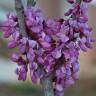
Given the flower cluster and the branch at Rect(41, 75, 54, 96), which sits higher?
the flower cluster

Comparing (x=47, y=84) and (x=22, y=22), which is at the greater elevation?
(x=22, y=22)

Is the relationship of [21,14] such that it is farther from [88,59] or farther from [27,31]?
[88,59]

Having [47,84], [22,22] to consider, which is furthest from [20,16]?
[47,84]

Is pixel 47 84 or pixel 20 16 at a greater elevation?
pixel 20 16

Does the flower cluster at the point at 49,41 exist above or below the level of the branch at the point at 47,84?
above

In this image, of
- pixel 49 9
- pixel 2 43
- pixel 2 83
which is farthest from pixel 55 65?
pixel 49 9

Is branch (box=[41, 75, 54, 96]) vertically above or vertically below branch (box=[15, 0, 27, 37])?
below

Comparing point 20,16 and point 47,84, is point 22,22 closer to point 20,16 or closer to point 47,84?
point 20,16

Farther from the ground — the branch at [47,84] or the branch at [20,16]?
the branch at [20,16]
